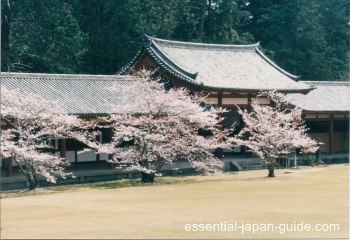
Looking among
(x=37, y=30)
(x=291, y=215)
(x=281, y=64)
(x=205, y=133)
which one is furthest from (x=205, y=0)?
(x=291, y=215)

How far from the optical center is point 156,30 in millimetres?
53719

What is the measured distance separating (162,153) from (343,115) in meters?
18.1

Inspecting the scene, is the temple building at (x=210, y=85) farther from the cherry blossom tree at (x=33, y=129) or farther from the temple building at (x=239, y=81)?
the cherry blossom tree at (x=33, y=129)

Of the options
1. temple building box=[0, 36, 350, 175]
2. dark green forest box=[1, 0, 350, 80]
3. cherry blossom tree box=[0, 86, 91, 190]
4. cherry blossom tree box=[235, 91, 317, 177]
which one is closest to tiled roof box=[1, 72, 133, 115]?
temple building box=[0, 36, 350, 175]

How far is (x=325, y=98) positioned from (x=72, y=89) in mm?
17863

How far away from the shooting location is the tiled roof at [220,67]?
123 feet

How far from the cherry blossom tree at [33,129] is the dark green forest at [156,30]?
16191 mm

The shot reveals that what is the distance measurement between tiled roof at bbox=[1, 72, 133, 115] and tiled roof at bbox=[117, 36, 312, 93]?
4.18 metres

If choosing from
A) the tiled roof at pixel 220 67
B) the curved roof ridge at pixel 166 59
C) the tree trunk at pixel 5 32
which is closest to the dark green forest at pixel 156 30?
the tree trunk at pixel 5 32

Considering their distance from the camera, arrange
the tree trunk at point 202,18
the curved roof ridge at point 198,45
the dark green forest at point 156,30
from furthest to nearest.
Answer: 1. the tree trunk at point 202,18
2. the dark green forest at point 156,30
3. the curved roof ridge at point 198,45

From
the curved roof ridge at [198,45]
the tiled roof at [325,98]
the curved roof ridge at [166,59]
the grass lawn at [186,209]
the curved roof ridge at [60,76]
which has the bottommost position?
the grass lawn at [186,209]

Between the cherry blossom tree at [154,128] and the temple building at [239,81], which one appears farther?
the temple building at [239,81]

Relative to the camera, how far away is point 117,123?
30328 mm

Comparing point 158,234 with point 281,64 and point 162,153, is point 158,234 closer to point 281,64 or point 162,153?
point 162,153
